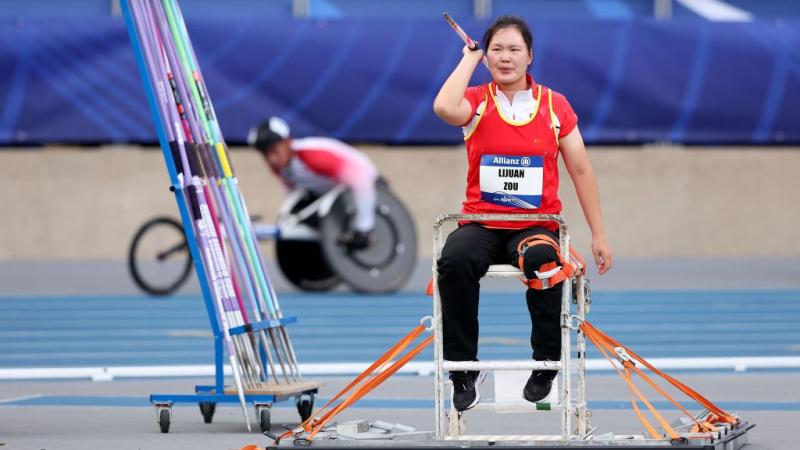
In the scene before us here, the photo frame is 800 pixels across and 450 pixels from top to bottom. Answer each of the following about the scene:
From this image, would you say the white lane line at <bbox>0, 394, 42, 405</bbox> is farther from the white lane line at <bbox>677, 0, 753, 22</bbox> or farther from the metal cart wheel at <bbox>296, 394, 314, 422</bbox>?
the white lane line at <bbox>677, 0, 753, 22</bbox>

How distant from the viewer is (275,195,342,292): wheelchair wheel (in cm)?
1405

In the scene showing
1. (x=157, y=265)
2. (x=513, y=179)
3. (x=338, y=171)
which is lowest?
(x=513, y=179)

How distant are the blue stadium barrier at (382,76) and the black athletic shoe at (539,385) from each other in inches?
480

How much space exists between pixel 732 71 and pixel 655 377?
9.87m

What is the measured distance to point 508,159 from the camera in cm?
519

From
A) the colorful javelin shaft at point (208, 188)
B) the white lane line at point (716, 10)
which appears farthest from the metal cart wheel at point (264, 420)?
the white lane line at point (716, 10)

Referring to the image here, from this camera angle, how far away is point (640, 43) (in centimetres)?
1770

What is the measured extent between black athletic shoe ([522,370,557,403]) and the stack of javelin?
149 centimetres

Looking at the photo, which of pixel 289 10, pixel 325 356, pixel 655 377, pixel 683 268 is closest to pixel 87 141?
pixel 289 10

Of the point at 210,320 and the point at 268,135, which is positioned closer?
the point at 210,320

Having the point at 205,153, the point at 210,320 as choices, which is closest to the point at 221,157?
the point at 205,153

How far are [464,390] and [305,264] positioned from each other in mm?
9203

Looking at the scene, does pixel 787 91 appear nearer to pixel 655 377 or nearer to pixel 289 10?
pixel 289 10

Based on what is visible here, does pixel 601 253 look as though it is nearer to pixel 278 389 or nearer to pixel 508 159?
pixel 508 159
